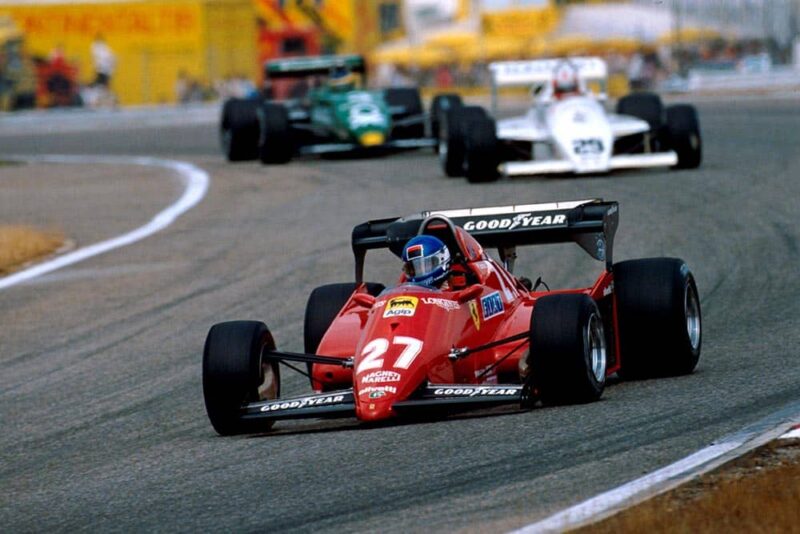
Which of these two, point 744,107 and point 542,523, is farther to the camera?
point 744,107

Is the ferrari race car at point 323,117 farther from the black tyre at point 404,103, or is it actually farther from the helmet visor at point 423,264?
the helmet visor at point 423,264

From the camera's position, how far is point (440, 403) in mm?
7422

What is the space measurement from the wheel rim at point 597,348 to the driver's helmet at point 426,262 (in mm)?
804

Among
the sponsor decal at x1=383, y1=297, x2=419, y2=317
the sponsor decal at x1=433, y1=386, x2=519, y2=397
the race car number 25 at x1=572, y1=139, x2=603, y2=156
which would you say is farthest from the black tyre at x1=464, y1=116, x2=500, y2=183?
the sponsor decal at x1=433, y1=386, x2=519, y2=397

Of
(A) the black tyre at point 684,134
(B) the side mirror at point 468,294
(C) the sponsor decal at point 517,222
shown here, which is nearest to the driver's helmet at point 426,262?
(B) the side mirror at point 468,294

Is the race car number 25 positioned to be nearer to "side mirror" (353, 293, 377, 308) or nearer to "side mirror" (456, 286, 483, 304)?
"side mirror" (353, 293, 377, 308)

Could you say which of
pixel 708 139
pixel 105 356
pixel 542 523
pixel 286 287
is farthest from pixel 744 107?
pixel 542 523

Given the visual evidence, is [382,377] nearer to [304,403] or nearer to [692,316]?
[304,403]

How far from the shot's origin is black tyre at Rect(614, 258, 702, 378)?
8719mm

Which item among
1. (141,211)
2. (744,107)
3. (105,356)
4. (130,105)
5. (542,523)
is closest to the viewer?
(542,523)

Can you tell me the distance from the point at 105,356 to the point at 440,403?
426cm

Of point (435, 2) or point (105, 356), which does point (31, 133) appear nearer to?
point (435, 2)

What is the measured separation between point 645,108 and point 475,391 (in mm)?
14645

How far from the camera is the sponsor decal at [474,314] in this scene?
8233 millimetres
